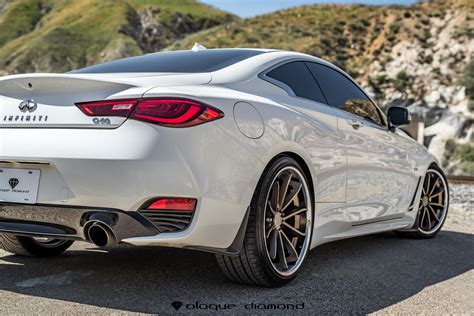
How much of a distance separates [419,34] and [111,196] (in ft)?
131

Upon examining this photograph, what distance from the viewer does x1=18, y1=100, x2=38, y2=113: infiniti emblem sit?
3346mm

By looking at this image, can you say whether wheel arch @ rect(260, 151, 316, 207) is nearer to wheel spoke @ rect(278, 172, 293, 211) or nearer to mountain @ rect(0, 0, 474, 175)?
wheel spoke @ rect(278, 172, 293, 211)

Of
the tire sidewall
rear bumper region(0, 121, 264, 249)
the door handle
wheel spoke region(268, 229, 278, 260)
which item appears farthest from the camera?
the door handle

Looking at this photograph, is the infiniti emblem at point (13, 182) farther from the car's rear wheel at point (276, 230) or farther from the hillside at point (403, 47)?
the hillside at point (403, 47)

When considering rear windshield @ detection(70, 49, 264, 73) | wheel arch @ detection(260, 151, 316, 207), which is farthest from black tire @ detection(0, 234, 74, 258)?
wheel arch @ detection(260, 151, 316, 207)

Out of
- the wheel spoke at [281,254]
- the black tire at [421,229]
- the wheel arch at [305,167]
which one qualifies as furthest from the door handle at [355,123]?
the black tire at [421,229]

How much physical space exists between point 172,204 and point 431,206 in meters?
3.73

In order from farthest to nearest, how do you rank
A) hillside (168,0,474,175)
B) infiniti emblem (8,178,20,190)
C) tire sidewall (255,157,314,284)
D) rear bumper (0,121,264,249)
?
1. hillside (168,0,474,175)
2. tire sidewall (255,157,314,284)
3. infiniti emblem (8,178,20,190)
4. rear bumper (0,121,264,249)

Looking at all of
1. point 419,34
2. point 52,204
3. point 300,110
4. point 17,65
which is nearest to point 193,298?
point 52,204

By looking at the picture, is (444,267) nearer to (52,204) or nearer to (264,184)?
(264,184)

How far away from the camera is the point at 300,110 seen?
13.3ft

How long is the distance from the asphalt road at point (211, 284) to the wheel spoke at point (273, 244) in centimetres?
21

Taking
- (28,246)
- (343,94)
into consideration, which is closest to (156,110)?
(28,246)

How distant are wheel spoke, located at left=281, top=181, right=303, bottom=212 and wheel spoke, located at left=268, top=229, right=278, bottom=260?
6.4 inches
